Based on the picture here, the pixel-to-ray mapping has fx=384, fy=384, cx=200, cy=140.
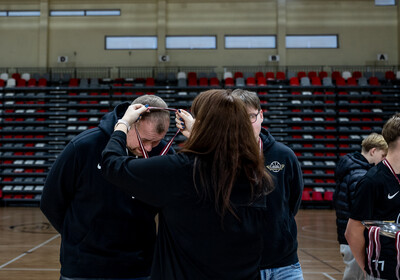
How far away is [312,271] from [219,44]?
11.7m

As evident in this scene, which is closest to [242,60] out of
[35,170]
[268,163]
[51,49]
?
[51,49]

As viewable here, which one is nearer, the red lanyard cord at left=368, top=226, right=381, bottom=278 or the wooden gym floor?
the red lanyard cord at left=368, top=226, right=381, bottom=278

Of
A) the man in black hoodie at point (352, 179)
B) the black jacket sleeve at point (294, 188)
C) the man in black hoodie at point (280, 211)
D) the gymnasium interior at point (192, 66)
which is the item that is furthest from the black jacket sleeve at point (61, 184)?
the gymnasium interior at point (192, 66)

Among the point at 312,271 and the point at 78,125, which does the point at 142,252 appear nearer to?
the point at 312,271

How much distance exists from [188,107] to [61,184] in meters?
12.9

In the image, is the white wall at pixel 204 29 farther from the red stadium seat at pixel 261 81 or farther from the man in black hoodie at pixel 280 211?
the man in black hoodie at pixel 280 211

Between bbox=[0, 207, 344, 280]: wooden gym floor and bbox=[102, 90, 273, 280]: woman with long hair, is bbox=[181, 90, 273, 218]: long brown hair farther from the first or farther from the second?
bbox=[0, 207, 344, 280]: wooden gym floor

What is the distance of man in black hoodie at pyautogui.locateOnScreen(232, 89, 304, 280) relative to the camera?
6.19 ft

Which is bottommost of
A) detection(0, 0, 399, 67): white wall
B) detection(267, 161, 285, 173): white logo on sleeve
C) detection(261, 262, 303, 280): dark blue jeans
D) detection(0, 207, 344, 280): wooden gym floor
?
detection(0, 207, 344, 280): wooden gym floor

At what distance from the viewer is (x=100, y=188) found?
1.75 metres

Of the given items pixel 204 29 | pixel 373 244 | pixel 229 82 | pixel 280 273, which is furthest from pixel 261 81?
pixel 280 273

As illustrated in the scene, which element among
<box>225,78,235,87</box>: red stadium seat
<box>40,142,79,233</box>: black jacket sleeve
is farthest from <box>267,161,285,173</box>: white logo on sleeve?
<box>225,78,235,87</box>: red stadium seat

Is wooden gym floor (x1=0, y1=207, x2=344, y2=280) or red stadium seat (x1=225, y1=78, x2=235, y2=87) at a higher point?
red stadium seat (x1=225, y1=78, x2=235, y2=87)

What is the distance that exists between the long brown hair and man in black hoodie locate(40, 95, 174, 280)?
0.51 m
